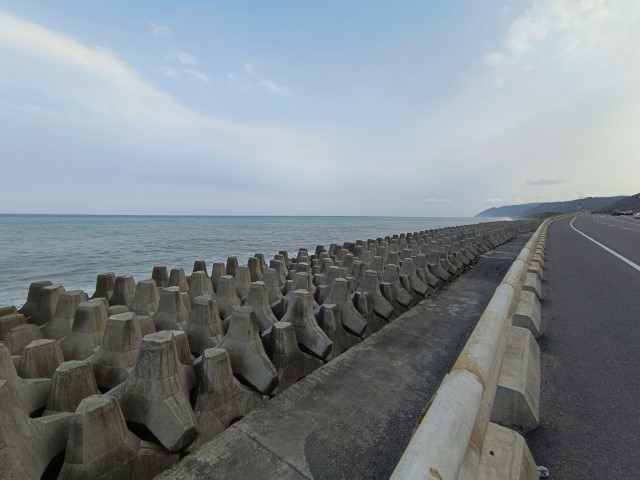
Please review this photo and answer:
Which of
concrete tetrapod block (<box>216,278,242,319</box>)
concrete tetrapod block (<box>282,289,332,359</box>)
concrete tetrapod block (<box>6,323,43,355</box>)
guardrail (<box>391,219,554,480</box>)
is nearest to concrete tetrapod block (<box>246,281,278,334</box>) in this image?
concrete tetrapod block (<box>282,289,332,359</box>)

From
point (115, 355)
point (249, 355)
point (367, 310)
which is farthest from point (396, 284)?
point (115, 355)

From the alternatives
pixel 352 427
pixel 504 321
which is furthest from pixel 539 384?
pixel 352 427

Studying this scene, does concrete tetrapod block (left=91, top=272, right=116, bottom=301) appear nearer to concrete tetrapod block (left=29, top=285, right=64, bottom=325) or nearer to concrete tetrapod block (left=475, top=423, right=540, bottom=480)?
concrete tetrapod block (left=29, top=285, right=64, bottom=325)

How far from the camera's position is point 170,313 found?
353cm

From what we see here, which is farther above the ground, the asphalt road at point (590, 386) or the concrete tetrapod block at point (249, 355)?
the concrete tetrapod block at point (249, 355)

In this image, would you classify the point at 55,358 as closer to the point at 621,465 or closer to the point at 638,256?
the point at 621,465

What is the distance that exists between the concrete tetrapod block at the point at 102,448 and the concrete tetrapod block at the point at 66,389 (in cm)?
51

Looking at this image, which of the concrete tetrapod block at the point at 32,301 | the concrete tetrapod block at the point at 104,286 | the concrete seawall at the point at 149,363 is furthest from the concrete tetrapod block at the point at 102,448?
the concrete tetrapod block at the point at 104,286

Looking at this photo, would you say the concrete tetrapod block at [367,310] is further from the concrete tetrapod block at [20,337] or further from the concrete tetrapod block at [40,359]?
the concrete tetrapod block at [20,337]

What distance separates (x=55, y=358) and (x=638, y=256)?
51.5 ft

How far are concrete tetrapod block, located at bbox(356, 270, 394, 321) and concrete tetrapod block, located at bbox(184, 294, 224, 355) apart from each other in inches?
87.3

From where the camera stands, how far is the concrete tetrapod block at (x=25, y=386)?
6.82ft

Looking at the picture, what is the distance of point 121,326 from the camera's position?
2588 mm

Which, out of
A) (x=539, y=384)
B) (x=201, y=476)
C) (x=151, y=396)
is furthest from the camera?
(x=539, y=384)
